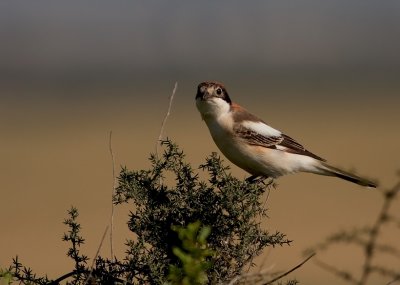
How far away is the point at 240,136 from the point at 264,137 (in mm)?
350

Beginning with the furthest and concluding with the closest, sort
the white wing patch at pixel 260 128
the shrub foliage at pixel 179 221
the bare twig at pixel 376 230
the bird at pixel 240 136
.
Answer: the white wing patch at pixel 260 128 → the bird at pixel 240 136 → the shrub foliage at pixel 179 221 → the bare twig at pixel 376 230

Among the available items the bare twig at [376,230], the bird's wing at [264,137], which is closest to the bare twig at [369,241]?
the bare twig at [376,230]

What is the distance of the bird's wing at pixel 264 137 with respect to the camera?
24.6ft

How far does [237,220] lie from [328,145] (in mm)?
28801

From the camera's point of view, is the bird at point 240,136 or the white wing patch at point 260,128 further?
the white wing patch at point 260,128

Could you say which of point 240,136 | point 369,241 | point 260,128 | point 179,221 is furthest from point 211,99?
point 369,241

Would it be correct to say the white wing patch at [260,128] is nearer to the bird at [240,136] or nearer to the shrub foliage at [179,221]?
the bird at [240,136]

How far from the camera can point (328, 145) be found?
111 feet

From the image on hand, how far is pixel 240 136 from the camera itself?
24.5ft

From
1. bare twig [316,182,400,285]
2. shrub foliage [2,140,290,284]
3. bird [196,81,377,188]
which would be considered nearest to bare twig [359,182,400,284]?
bare twig [316,182,400,285]

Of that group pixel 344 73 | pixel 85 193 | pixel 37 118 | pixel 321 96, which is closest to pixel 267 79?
pixel 344 73

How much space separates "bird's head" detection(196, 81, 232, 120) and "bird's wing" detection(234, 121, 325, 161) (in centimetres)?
18

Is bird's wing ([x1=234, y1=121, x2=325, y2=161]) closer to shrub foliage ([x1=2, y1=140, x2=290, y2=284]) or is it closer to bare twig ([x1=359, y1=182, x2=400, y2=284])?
shrub foliage ([x1=2, y1=140, x2=290, y2=284])

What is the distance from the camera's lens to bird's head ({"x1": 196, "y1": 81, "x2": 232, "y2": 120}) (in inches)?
294
